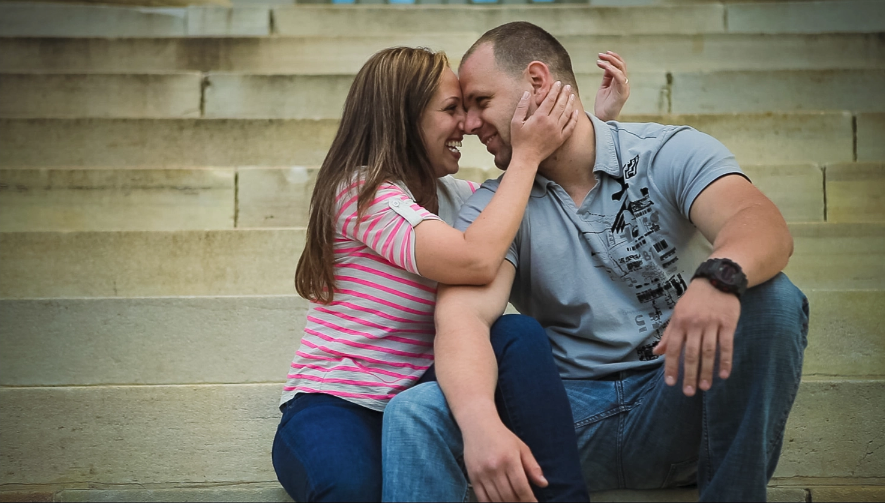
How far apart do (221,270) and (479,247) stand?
4.19ft

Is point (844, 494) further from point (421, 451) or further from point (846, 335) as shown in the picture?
point (421, 451)

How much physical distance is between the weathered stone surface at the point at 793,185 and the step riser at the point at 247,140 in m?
0.31

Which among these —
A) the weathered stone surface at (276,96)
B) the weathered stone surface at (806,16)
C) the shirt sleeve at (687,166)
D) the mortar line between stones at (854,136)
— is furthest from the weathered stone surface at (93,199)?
the weathered stone surface at (806,16)

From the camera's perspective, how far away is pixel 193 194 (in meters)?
2.96

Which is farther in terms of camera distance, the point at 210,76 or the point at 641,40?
the point at 641,40

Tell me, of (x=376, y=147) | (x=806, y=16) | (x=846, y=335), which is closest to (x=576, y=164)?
(x=376, y=147)

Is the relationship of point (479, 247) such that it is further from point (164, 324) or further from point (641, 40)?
point (641, 40)

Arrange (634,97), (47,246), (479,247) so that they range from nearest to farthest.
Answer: (479,247)
(47,246)
(634,97)

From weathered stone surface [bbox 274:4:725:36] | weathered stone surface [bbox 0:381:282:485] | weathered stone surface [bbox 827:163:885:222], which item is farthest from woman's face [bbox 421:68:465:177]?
weathered stone surface [bbox 274:4:725:36]

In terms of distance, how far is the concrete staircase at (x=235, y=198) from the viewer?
1964 mm

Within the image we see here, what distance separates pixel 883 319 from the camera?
2268mm

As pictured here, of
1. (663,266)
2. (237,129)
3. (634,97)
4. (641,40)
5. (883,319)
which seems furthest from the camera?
(641,40)

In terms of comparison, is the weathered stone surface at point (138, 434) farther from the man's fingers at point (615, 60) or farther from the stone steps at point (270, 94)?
the stone steps at point (270, 94)

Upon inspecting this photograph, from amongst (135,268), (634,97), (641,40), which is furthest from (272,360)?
(641,40)
